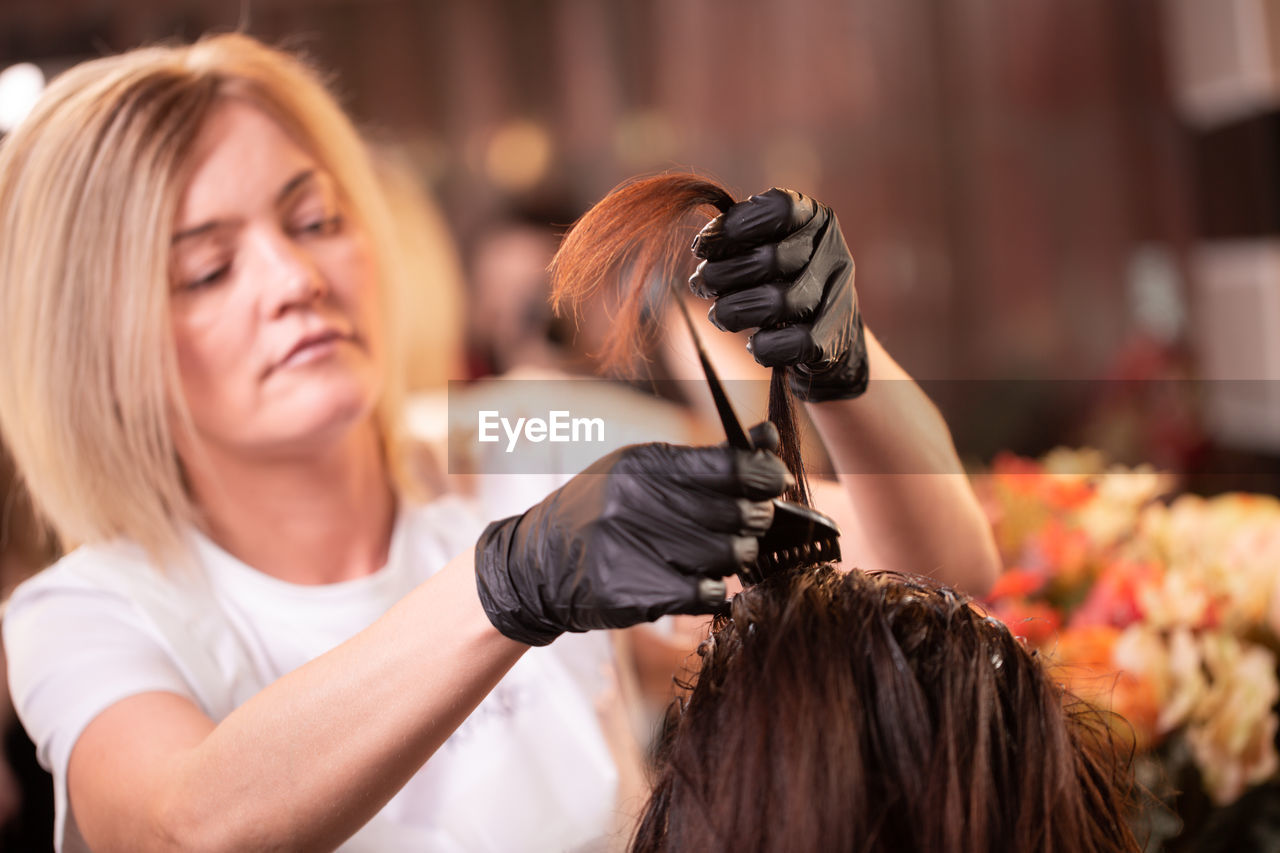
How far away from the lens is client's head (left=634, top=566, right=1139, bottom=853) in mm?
584

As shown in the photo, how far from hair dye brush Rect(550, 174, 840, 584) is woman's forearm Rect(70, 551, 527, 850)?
19cm

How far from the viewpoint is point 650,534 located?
1.89ft

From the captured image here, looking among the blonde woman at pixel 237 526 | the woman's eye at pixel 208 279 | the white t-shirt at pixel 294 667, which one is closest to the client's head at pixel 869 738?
the blonde woman at pixel 237 526

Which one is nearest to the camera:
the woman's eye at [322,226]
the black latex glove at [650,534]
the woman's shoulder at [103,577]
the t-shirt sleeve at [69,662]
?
the black latex glove at [650,534]

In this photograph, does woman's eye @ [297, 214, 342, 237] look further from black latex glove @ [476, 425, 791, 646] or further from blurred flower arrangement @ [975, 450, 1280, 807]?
blurred flower arrangement @ [975, 450, 1280, 807]

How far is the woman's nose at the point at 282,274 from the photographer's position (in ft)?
3.06

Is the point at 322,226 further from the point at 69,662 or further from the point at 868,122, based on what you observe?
the point at 868,122

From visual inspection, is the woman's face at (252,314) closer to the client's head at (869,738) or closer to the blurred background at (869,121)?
the client's head at (869,738)

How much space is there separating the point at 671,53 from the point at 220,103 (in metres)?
3.57

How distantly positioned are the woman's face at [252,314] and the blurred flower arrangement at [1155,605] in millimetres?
685

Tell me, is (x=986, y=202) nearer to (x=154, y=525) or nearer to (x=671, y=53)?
(x=671, y=53)

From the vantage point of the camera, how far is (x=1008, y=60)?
14.0 feet

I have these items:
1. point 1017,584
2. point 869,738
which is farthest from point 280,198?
point 1017,584

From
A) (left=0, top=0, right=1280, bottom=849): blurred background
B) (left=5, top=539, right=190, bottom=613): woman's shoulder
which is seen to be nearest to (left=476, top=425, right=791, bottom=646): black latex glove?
(left=5, top=539, right=190, bottom=613): woman's shoulder
